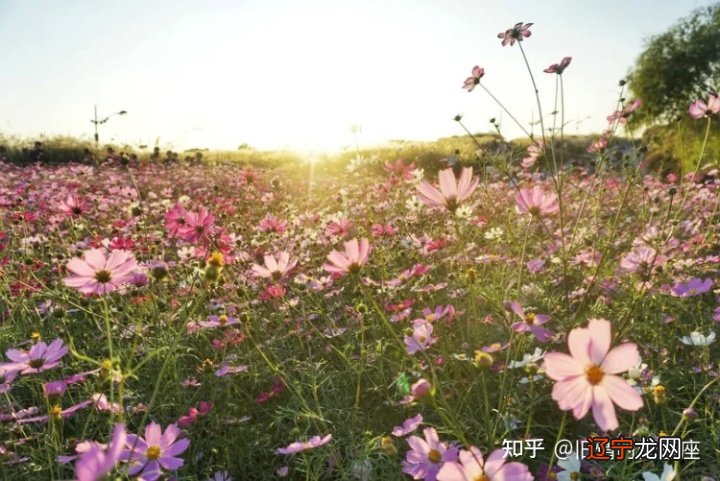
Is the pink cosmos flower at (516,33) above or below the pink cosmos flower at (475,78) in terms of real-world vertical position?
above

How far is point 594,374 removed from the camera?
28.2 inches

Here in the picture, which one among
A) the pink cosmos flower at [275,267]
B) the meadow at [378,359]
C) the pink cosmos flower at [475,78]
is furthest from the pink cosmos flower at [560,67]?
the pink cosmos flower at [275,267]

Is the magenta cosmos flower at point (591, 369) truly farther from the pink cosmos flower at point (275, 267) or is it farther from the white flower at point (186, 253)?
the white flower at point (186, 253)

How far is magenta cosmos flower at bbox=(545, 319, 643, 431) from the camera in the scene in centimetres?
69

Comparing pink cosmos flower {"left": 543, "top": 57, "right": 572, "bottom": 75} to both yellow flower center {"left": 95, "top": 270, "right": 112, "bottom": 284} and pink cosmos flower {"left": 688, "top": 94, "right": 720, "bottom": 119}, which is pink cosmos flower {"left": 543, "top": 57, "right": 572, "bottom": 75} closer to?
pink cosmos flower {"left": 688, "top": 94, "right": 720, "bottom": 119}

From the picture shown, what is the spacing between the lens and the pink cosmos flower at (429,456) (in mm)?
A: 938

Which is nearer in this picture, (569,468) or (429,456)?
(429,456)

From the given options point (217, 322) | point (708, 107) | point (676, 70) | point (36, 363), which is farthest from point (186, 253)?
point (676, 70)

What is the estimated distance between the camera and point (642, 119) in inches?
622

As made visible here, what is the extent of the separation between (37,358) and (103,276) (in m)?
0.34

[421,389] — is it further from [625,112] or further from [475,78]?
[625,112]

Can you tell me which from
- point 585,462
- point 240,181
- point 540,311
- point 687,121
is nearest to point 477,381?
point 585,462

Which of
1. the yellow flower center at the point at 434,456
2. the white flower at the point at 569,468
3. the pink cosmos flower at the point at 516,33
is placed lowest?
the white flower at the point at 569,468

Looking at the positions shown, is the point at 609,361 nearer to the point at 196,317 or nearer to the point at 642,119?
the point at 196,317
